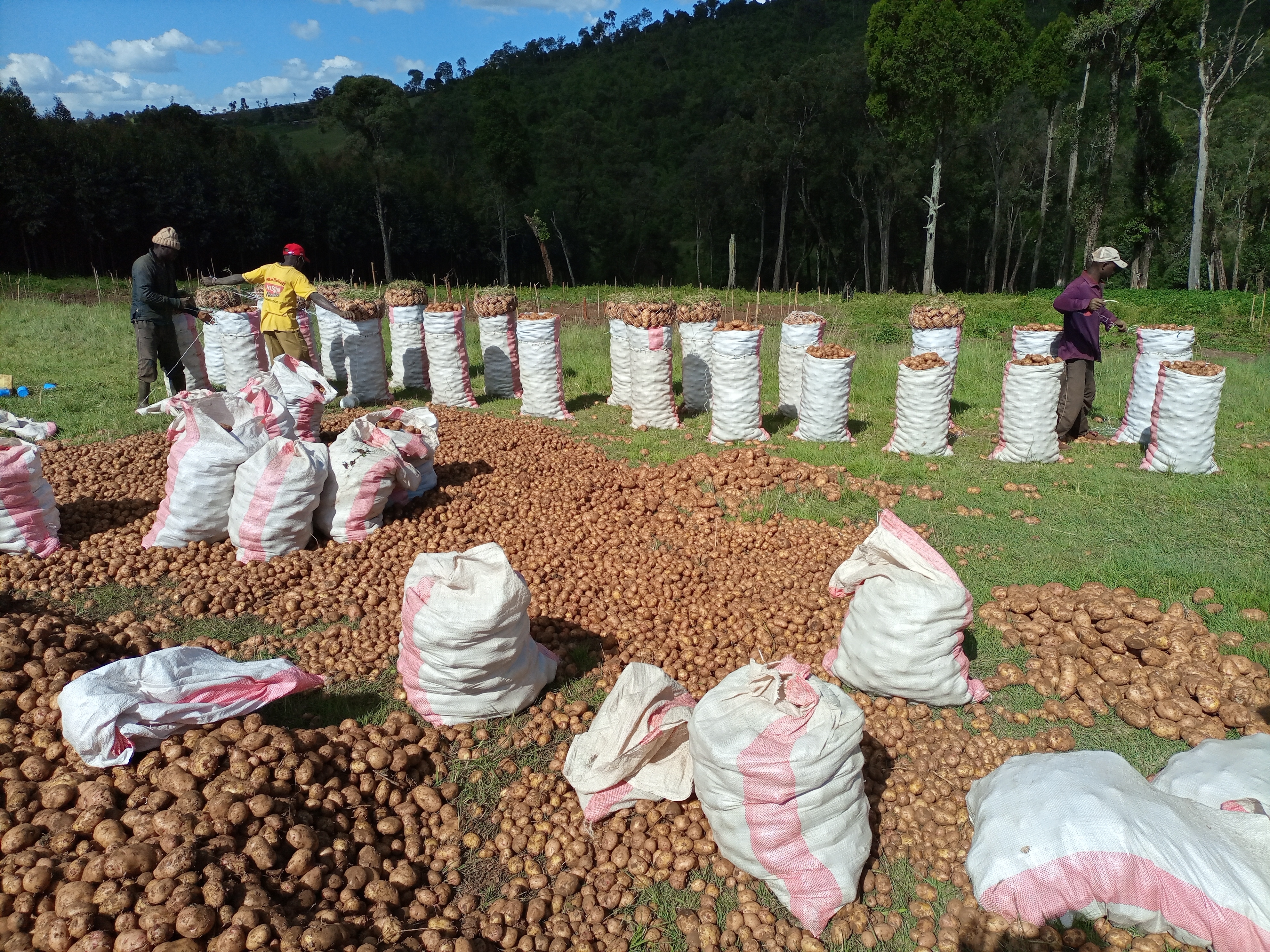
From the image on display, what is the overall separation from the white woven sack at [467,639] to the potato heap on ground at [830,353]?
13.8 ft

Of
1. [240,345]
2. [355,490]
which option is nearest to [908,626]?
[355,490]

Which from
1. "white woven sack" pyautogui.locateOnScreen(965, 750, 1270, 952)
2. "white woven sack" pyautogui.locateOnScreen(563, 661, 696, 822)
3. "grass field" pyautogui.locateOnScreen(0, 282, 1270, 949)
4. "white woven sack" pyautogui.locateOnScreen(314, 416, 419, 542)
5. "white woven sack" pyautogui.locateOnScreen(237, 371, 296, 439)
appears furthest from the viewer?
"white woven sack" pyautogui.locateOnScreen(237, 371, 296, 439)

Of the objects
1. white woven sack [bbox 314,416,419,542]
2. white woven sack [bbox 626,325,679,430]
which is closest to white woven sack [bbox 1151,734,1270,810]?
white woven sack [bbox 314,416,419,542]

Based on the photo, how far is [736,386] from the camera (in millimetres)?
6680

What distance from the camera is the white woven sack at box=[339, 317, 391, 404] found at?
27.1 ft

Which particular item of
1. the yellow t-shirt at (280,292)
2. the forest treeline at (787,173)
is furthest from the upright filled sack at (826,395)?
the forest treeline at (787,173)

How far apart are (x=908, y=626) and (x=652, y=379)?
4.60m

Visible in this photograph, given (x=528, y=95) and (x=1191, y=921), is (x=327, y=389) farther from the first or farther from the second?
(x=528, y=95)

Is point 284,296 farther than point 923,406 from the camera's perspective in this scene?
Yes

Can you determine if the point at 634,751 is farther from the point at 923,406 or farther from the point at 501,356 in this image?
the point at 501,356

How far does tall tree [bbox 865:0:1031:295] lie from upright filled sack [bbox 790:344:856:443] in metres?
16.2

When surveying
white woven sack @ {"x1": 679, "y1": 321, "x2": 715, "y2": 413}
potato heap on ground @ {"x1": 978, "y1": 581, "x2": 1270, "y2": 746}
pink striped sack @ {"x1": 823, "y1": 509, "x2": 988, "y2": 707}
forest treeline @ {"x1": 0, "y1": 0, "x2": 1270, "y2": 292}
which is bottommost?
potato heap on ground @ {"x1": 978, "y1": 581, "x2": 1270, "y2": 746}

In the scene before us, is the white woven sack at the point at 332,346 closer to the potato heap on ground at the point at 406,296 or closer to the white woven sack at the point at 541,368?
the potato heap on ground at the point at 406,296

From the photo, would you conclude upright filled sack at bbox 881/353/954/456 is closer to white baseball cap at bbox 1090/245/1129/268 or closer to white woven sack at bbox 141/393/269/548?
white baseball cap at bbox 1090/245/1129/268
